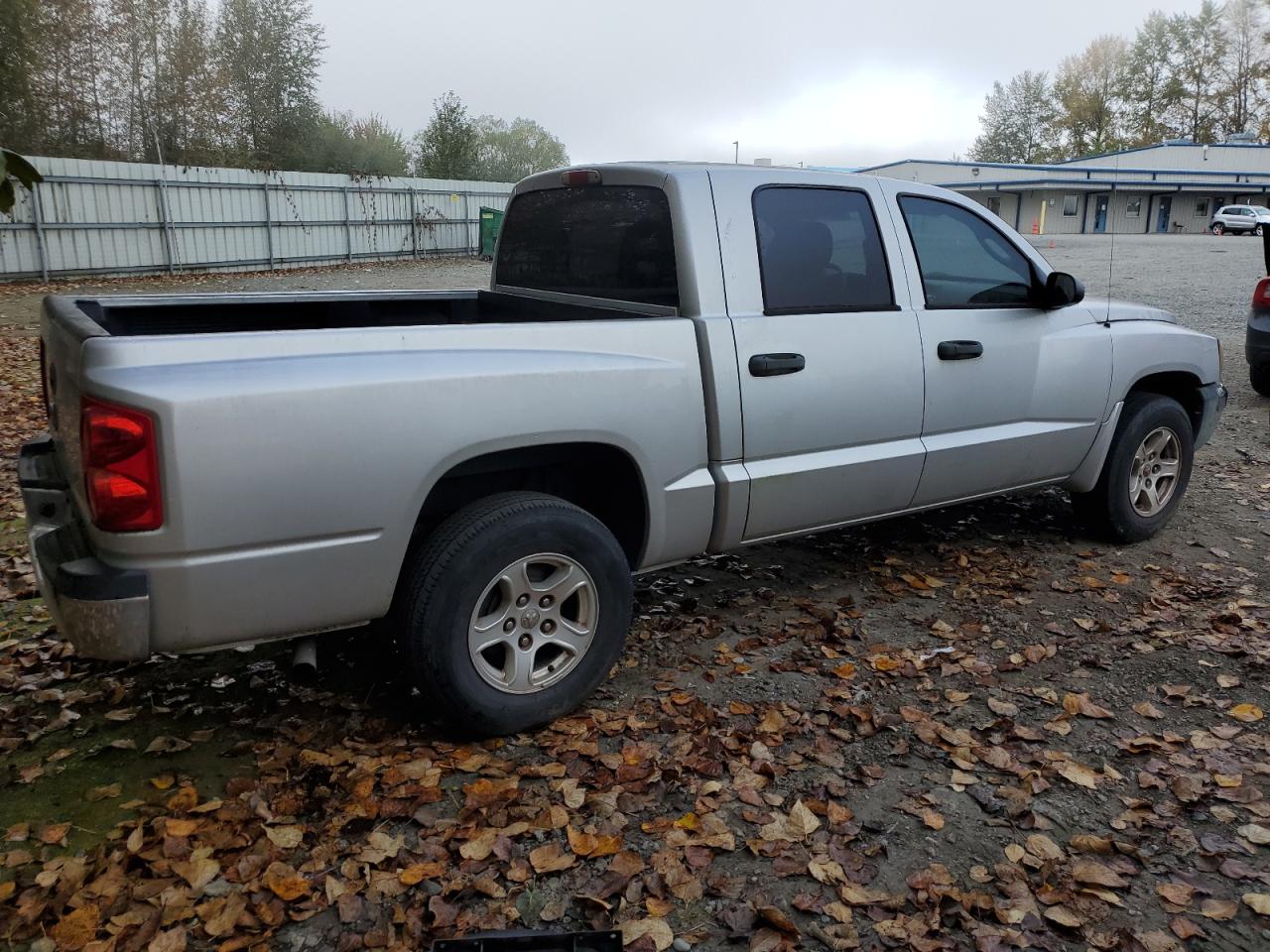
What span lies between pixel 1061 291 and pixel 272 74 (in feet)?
136

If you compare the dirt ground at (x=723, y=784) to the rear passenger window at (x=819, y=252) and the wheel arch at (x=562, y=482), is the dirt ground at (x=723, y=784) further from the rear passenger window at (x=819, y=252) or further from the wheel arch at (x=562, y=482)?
the rear passenger window at (x=819, y=252)

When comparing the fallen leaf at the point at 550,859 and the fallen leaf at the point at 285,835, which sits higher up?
the fallen leaf at the point at 285,835

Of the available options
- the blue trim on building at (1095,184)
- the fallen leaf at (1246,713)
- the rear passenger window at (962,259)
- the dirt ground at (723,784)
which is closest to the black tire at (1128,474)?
the dirt ground at (723,784)

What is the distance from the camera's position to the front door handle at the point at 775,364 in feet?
13.0

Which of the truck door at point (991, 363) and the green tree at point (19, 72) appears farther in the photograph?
the green tree at point (19, 72)

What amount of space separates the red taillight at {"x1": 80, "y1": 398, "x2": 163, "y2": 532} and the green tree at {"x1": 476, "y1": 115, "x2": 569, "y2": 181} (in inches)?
2394

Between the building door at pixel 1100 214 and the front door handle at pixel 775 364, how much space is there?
6038cm

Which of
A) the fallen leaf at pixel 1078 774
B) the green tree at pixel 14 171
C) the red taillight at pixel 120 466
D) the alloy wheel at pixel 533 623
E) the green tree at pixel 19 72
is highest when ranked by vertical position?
the green tree at pixel 19 72

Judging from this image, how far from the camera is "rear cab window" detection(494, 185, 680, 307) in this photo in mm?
4051

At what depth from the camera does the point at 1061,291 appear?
16.1 ft

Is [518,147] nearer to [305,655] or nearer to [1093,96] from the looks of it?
[1093,96]

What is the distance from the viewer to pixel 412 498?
3.19 metres

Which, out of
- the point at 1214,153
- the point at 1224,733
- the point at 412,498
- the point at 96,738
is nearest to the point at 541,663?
the point at 412,498

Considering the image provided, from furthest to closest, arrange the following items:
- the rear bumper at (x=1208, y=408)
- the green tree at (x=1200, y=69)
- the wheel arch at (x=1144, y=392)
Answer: the green tree at (x=1200, y=69)
the rear bumper at (x=1208, y=408)
the wheel arch at (x=1144, y=392)
